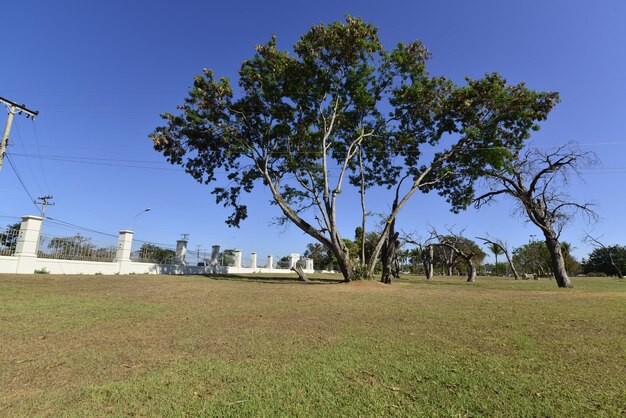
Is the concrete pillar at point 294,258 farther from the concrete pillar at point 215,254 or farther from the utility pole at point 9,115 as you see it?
the utility pole at point 9,115

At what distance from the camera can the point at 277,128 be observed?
17188 mm

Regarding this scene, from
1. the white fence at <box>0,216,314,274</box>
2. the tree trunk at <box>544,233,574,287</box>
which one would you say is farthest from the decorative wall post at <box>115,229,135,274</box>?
the tree trunk at <box>544,233,574,287</box>

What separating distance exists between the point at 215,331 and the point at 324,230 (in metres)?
11.6

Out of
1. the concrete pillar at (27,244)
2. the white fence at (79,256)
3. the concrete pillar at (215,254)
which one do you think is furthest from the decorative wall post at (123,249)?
the concrete pillar at (215,254)

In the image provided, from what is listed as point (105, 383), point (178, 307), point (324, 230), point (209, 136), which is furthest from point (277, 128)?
point (105, 383)

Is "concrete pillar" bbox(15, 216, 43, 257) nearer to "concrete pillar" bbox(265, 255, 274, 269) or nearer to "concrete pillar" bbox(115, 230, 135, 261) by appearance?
"concrete pillar" bbox(115, 230, 135, 261)

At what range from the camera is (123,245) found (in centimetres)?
1788

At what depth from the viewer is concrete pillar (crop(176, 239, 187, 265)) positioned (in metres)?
23.2

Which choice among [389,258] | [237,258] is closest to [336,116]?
[389,258]

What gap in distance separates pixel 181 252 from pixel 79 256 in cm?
729

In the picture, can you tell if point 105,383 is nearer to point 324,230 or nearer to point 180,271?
point 324,230

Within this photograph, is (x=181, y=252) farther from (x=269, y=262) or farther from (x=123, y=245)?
(x=269, y=262)

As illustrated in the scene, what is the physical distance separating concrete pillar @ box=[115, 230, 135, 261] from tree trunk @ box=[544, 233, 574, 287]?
21363 millimetres

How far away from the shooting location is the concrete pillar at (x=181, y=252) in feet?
76.1
